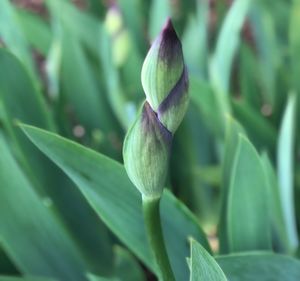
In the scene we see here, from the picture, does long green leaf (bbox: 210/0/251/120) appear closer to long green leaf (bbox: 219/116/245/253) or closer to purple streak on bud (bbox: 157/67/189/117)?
long green leaf (bbox: 219/116/245/253)

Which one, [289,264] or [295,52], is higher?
[295,52]

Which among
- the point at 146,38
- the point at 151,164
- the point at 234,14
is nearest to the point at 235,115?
the point at 234,14

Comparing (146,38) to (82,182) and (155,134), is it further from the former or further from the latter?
(155,134)

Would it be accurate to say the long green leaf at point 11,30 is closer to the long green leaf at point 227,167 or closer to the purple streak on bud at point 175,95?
the long green leaf at point 227,167

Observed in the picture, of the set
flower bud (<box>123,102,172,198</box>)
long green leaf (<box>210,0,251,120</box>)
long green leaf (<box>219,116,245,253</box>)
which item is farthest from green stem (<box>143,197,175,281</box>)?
long green leaf (<box>210,0,251,120</box>)

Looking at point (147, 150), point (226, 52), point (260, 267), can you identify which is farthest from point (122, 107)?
point (147, 150)

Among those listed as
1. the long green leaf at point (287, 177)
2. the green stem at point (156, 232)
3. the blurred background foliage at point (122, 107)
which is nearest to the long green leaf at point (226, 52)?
the blurred background foliage at point (122, 107)
